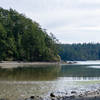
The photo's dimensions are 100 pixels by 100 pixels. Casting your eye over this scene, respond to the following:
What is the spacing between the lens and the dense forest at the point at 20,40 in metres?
87.3

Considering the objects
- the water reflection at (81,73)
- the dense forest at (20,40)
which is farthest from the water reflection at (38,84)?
the dense forest at (20,40)

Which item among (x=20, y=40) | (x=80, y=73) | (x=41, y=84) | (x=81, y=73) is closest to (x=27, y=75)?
(x=80, y=73)

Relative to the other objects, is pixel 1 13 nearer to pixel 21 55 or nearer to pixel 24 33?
pixel 24 33

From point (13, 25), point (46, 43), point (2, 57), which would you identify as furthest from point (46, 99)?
point (46, 43)

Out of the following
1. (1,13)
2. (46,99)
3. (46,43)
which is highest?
(1,13)

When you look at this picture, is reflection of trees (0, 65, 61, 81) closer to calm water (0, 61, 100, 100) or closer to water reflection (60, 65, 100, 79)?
calm water (0, 61, 100, 100)

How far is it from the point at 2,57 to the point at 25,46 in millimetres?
16414

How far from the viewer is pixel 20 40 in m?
93.8

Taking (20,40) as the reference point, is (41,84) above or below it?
below

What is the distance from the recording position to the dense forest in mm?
87312

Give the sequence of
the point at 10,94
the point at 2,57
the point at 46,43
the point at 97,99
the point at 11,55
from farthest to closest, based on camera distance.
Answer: the point at 46,43 < the point at 11,55 < the point at 2,57 < the point at 10,94 < the point at 97,99

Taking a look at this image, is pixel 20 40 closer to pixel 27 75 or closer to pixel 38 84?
pixel 27 75

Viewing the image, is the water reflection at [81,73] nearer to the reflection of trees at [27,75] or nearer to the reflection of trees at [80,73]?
the reflection of trees at [80,73]

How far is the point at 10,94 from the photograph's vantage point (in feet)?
→ 64.2
